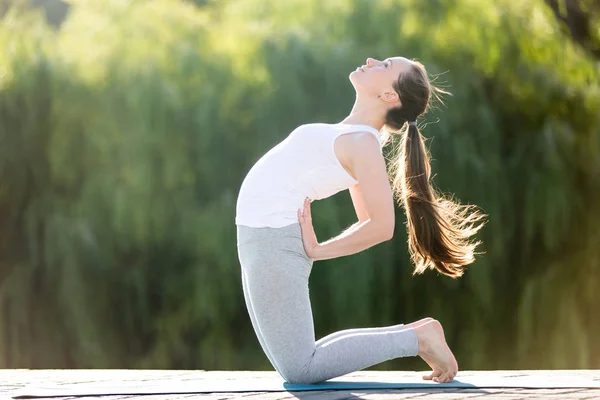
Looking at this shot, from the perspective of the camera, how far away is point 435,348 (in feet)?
11.2

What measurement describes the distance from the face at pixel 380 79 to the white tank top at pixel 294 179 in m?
0.19

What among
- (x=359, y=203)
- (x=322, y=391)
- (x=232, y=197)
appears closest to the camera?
(x=322, y=391)

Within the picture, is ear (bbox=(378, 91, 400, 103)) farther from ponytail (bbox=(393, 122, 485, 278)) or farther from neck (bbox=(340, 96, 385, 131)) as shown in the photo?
ponytail (bbox=(393, 122, 485, 278))

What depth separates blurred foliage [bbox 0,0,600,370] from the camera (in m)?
7.41

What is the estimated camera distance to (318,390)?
332cm

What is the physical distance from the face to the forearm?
532 millimetres

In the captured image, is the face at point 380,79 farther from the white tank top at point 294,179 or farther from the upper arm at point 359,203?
the upper arm at point 359,203

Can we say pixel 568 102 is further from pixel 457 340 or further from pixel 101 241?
pixel 101 241

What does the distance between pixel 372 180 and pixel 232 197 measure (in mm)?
Answer: 4156

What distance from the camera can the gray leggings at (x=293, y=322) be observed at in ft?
10.9

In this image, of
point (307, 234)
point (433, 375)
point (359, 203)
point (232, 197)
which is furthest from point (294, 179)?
point (232, 197)

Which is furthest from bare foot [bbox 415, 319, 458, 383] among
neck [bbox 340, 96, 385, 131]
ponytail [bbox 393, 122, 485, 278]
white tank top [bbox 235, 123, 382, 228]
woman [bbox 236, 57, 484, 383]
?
neck [bbox 340, 96, 385, 131]

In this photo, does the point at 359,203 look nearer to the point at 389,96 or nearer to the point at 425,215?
the point at 425,215

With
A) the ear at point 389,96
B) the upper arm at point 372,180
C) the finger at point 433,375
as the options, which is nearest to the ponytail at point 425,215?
the ear at point 389,96
